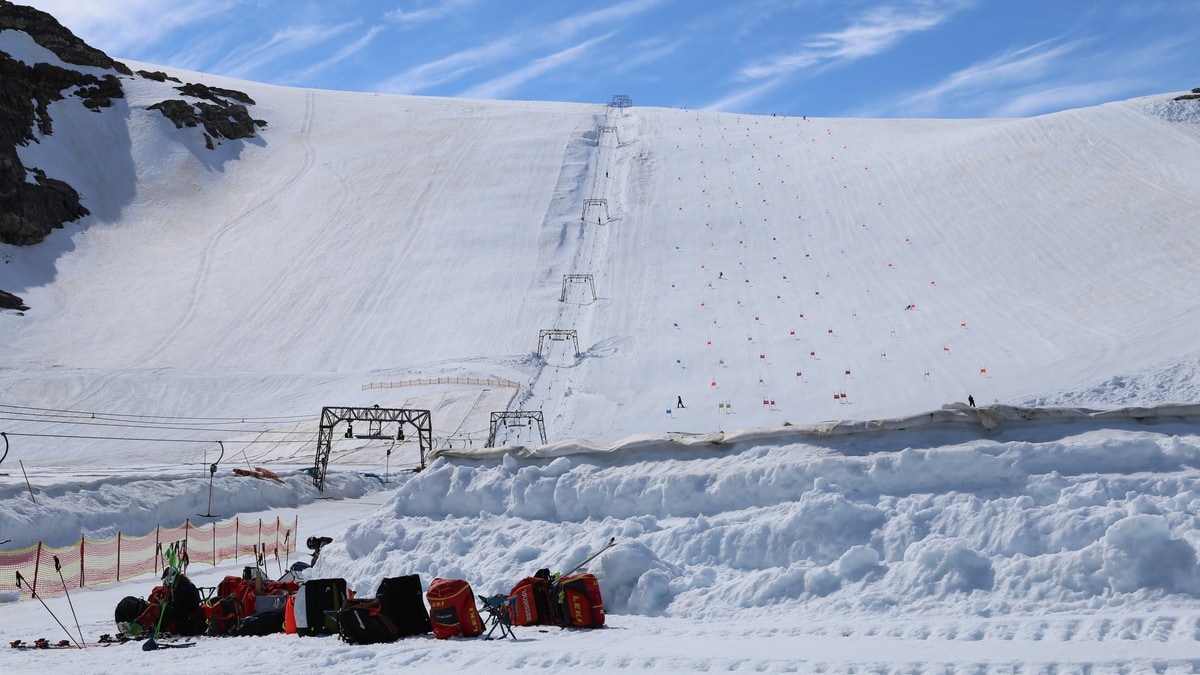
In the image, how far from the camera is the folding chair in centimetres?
844

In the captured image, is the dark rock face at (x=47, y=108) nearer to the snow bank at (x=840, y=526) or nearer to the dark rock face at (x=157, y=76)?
the dark rock face at (x=157, y=76)

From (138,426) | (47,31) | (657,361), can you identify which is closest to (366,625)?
(657,361)

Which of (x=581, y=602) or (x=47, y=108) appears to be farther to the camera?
(x=47, y=108)

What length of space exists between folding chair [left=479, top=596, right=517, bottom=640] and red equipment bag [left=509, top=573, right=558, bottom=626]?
91 millimetres

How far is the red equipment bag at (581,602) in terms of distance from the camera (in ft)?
27.7

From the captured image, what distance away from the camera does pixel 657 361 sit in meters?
37.6

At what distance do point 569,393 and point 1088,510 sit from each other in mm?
28478

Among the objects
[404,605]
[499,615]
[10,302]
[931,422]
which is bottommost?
[499,615]

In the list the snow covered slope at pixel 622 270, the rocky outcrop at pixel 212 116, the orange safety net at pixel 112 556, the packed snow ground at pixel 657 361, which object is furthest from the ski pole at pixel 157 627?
the rocky outcrop at pixel 212 116

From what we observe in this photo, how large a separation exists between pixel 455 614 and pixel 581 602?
105 cm

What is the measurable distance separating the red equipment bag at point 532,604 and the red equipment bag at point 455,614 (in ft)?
1.12

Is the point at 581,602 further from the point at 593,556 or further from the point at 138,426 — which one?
the point at 138,426

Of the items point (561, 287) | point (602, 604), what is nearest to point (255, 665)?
point (602, 604)

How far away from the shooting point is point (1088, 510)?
26.5 ft
